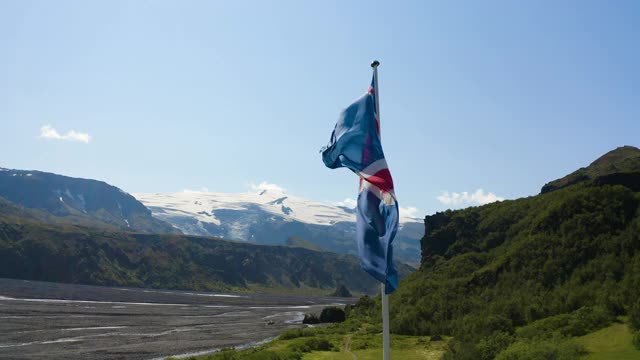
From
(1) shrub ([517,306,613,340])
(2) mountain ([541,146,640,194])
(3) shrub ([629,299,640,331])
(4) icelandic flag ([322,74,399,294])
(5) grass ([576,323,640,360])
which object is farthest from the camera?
(2) mountain ([541,146,640,194])

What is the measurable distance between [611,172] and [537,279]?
4851 centimetres

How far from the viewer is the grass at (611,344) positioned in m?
48.2

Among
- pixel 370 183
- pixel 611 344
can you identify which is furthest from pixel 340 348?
pixel 370 183

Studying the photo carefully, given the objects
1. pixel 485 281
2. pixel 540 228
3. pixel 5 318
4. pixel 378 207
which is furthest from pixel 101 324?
pixel 378 207

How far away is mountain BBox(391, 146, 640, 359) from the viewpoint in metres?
64.6

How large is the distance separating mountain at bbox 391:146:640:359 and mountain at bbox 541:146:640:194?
0.42 m

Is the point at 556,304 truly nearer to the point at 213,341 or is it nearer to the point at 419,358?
the point at 419,358

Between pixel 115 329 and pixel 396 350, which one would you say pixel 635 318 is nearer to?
pixel 396 350

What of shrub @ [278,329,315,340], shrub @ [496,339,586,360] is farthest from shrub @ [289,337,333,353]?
shrub @ [496,339,586,360]

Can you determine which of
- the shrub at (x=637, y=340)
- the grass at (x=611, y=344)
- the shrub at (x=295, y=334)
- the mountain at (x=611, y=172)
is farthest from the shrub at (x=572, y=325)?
the shrub at (x=295, y=334)

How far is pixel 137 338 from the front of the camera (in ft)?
366

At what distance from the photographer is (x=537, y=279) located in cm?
9144

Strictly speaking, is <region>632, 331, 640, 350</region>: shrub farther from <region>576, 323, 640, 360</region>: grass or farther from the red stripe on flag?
the red stripe on flag

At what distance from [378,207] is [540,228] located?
8575 cm
